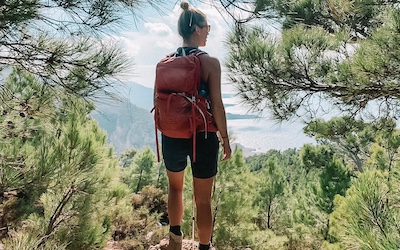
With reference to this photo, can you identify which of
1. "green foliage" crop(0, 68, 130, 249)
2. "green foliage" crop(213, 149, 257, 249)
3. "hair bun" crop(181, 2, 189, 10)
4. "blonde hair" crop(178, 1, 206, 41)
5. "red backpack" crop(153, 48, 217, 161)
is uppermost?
"hair bun" crop(181, 2, 189, 10)

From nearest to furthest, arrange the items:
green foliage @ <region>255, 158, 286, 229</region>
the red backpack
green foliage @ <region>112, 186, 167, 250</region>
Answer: the red backpack, green foliage @ <region>112, 186, 167, 250</region>, green foliage @ <region>255, 158, 286, 229</region>

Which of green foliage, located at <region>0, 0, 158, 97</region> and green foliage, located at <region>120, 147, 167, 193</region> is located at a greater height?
green foliage, located at <region>0, 0, 158, 97</region>

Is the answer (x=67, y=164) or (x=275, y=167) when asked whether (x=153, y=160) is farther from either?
(x=67, y=164)

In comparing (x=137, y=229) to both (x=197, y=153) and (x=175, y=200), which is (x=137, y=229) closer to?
(x=175, y=200)

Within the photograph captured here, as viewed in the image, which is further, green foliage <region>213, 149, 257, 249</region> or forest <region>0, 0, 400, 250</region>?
green foliage <region>213, 149, 257, 249</region>

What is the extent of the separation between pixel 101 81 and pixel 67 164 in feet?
2.85

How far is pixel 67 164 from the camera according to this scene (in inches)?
82.4

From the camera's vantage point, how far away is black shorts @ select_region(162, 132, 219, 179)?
1.12m

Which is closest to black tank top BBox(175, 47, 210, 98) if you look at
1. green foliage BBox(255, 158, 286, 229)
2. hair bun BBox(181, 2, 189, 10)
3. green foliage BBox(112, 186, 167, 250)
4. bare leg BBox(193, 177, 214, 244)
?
hair bun BBox(181, 2, 189, 10)

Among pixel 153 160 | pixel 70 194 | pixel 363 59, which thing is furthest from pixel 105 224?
pixel 153 160

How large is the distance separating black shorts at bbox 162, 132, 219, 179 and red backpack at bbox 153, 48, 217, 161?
0.04 meters

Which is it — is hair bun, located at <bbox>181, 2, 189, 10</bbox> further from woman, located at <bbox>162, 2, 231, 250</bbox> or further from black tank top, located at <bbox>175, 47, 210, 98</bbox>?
black tank top, located at <bbox>175, 47, 210, 98</bbox>

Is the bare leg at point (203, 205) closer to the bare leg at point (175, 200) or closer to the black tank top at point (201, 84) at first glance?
the bare leg at point (175, 200)

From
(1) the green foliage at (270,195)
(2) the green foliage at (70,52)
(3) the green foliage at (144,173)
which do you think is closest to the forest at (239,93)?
→ (2) the green foliage at (70,52)
